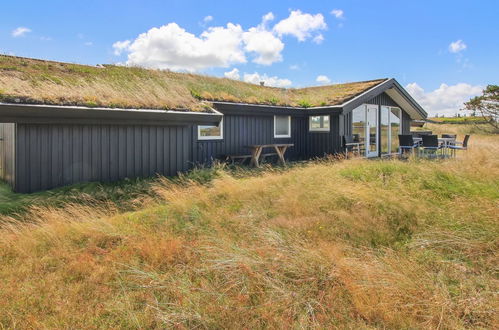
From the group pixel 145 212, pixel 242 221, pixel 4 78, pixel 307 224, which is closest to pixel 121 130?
pixel 4 78

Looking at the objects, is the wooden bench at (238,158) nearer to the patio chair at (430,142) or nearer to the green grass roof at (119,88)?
the green grass roof at (119,88)

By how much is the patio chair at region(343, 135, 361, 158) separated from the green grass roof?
A: 1.53 metres

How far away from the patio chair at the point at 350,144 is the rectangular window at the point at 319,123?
85 centimetres

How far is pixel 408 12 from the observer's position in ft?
32.9

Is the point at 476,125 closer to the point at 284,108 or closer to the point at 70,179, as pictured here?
the point at 284,108

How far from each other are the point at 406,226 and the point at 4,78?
8019mm

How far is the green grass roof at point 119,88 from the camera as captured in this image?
23.2 feet

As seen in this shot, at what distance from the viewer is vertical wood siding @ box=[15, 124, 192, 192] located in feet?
21.9

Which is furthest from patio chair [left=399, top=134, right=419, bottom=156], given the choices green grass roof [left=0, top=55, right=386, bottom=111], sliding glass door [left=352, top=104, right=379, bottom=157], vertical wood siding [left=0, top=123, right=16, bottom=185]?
vertical wood siding [left=0, top=123, right=16, bottom=185]

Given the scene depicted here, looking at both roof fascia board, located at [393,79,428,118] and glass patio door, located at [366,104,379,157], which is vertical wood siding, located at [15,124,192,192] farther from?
roof fascia board, located at [393,79,428,118]

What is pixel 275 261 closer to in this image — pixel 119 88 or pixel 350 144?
pixel 119 88

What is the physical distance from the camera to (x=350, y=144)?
13.2 metres

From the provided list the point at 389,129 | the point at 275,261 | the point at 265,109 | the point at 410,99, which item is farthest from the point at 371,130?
the point at 275,261

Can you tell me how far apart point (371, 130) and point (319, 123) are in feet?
8.50
